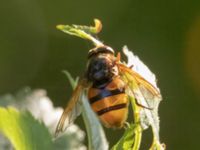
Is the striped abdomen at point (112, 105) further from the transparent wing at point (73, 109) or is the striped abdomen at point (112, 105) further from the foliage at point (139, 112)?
the foliage at point (139, 112)

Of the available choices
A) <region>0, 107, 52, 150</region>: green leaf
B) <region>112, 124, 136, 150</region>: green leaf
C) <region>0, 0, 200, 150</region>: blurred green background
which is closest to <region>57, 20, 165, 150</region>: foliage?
<region>112, 124, 136, 150</region>: green leaf

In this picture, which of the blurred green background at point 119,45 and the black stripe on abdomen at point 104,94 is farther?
the blurred green background at point 119,45

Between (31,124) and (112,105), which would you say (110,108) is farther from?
(31,124)

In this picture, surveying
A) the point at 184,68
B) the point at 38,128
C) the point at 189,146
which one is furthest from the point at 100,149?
the point at 184,68

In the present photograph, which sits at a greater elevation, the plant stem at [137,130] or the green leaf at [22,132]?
the green leaf at [22,132]

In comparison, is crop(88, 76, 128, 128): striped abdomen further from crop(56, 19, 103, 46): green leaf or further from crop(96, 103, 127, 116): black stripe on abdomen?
crop(56, 19, 103, 46): green leaf

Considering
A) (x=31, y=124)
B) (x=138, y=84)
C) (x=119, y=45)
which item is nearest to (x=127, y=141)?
(x=31, y=124)

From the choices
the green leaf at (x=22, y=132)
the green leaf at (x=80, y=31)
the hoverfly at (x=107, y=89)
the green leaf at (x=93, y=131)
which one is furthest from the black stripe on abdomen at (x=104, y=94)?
the green leaf at (x=22, y=132)
